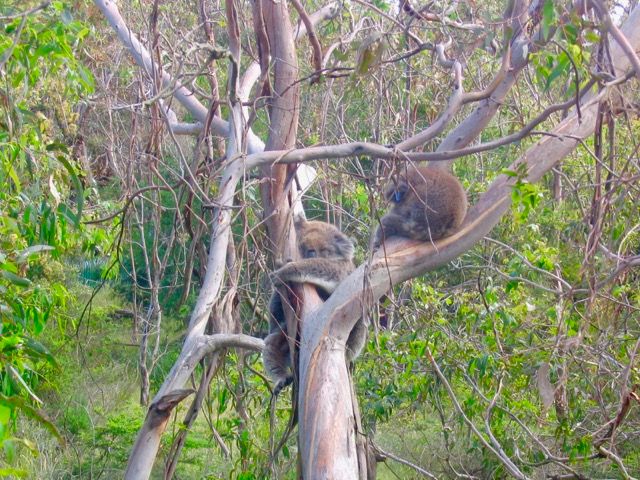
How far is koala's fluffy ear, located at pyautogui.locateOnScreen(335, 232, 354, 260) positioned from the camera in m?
6.25

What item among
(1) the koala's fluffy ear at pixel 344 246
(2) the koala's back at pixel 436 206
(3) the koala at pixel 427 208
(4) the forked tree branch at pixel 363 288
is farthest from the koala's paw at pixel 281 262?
(1) the koala's fluffy ear at pixel 344 246

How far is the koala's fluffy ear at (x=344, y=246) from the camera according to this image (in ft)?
20.5

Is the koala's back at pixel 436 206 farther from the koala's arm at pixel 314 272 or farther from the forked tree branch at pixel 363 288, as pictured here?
the koala's arm at pixel 314 272

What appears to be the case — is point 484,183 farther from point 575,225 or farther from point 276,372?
point 276,372

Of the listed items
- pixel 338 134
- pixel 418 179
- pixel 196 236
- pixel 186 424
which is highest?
pixel 338 134

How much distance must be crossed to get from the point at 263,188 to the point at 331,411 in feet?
4.56

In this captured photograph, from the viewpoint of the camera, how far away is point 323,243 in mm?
6246

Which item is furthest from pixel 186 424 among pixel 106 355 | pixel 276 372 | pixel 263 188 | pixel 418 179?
pixel 106 355

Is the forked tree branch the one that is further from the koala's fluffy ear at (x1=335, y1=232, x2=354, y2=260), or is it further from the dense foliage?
the koala's fluffy ear at (x1=335, y1=232, x2=354, y2=260)

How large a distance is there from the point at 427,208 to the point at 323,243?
5.48 ft

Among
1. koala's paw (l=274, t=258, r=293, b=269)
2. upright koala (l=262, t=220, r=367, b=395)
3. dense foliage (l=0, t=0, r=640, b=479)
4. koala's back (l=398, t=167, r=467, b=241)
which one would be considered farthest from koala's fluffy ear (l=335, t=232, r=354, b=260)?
koala's paw (l=274, t=258, r=293, b=269)

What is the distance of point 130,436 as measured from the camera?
28.0ft

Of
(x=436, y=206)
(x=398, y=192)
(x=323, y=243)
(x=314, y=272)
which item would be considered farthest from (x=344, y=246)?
(x=314, y=272)

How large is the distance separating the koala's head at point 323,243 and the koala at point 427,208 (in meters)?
0.51
